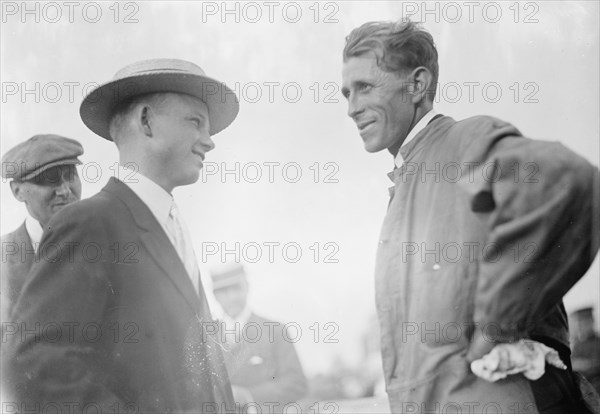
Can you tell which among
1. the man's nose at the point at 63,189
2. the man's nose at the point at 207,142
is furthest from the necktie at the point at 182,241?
the man's nose at the point at 63,189

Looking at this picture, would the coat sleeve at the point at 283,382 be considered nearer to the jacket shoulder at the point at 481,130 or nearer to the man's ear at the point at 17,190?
the jacket shoulder at the point at 481,130

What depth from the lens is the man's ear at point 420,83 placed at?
4.45 meters

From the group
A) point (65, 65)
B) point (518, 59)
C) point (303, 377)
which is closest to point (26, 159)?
point (65, 65)

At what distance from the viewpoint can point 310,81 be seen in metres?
4.74

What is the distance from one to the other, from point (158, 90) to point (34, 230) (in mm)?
923

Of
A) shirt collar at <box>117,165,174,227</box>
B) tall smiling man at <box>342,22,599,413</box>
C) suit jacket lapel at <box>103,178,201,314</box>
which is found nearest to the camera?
tall smiling man at <box>342,22,599,413</box>

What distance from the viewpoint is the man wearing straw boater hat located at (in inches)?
165

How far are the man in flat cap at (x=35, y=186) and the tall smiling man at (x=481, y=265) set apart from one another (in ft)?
5.20

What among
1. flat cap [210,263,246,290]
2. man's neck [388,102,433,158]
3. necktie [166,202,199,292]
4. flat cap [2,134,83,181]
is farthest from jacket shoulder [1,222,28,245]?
man's neck [388,102,433,158]

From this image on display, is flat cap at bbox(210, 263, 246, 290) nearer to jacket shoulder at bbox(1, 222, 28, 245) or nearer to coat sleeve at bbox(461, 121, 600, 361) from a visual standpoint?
jacket shoulder at bbox(1, 222, 28, 245)

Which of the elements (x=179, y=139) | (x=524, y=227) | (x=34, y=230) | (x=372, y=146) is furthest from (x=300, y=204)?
(x=34, y=230)

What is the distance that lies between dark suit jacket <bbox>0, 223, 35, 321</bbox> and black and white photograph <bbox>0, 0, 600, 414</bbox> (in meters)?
0.01

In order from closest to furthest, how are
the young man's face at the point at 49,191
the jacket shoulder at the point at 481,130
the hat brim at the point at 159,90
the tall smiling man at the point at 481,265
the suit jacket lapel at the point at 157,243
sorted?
the tall smiling man at the point at 481,265
the jacket shoulder at the point at 481,130
the suit jacket lapel at the point at 157,243
the hat brim at the point at 159,90
the young man's face at the point at 49,191

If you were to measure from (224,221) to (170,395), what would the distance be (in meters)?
0.87
